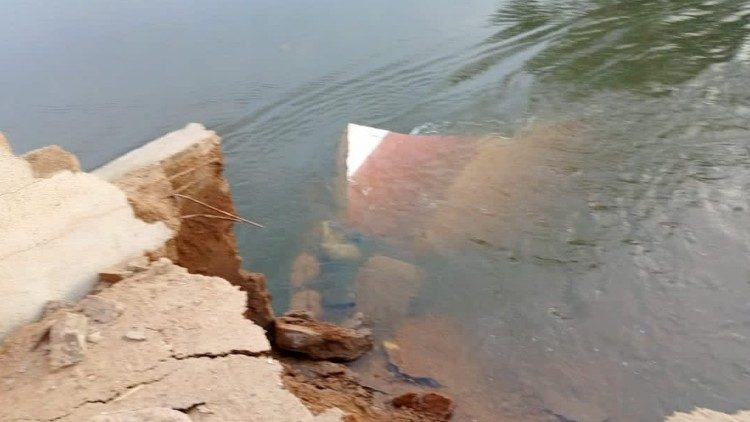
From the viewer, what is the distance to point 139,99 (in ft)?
25.7

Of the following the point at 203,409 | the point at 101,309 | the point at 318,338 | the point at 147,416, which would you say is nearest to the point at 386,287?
the point at 318,338

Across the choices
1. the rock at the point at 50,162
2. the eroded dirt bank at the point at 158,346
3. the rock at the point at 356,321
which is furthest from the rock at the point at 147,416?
the rock at the point at 356,321

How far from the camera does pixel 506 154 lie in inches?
251

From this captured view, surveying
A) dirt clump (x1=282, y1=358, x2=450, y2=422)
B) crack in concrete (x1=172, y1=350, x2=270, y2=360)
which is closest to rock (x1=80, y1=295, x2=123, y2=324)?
crack in concrete (x1=172, y1=350, x2=270, y2=360)

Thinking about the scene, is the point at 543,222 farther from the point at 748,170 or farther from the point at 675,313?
the point at 748,170

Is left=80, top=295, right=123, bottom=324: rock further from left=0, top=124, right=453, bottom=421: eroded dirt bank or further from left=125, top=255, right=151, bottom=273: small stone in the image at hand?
left=125, top=255, right=151, bottom=273: small stone

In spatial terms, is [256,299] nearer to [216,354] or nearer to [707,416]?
[216,354]

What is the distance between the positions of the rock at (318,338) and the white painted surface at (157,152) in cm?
123

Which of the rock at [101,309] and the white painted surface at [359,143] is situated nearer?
the rock at [101,309]

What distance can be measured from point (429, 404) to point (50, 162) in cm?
242

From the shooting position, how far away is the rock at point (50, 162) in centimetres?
348

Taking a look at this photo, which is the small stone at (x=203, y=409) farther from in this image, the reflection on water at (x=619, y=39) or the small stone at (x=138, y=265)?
the reflection on water at (x=619, y=39)

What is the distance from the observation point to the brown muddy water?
432cm

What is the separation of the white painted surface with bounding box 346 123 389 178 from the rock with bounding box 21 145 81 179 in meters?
3.23
